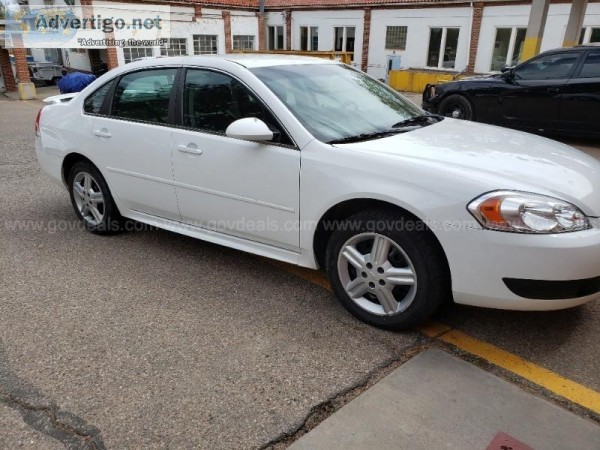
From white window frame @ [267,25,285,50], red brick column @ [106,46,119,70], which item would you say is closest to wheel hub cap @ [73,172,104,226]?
red brick column @ [106,46,119,70]

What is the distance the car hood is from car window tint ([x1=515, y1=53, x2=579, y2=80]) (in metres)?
6.12

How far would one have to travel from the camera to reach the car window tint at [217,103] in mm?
3275

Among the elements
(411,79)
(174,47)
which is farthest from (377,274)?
(174,47)

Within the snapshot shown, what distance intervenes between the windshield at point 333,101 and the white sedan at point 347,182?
0.05 feet

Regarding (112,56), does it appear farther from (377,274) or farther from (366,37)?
(377,274)

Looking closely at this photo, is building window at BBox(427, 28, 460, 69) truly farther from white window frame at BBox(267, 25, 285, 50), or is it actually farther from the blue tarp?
the blue tarp

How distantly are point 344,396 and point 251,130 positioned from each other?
5.35 feet

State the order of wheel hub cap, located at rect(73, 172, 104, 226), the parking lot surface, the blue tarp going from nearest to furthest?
the parking lot surface, wheel hub cap, located at rect(73, 172, 104, 226), the blue tarp

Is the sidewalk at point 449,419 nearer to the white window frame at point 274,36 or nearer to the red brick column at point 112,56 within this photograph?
the red brick column at point 112,56

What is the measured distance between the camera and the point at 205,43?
23.5m

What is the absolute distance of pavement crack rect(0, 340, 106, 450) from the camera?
2139mm

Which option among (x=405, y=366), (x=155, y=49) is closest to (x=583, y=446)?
(x=405, y=366)

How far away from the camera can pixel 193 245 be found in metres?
4.28

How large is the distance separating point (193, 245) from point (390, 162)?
7.10 ft
